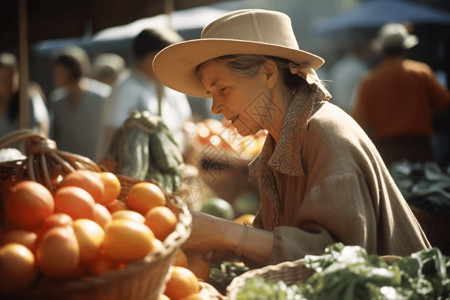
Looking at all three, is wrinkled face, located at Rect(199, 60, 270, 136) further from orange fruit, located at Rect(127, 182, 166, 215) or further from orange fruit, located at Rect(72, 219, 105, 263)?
orange fruit, located at Rect(72, 219, 105, 263)

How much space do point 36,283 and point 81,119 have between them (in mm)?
4668

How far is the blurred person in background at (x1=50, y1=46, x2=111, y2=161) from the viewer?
18.2 ft

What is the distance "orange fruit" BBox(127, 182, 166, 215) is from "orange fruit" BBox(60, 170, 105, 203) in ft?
0.42

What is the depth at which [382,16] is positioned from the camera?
8.95 metres

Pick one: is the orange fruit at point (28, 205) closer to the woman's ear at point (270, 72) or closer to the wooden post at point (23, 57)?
the woman's ear at point (270, 72)

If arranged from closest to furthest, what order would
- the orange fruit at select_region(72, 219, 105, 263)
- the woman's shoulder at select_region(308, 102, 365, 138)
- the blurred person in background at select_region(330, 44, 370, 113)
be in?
the orange fruit at select_region(72, 219, 105, 263), the woman's shoulder at select_region(308, 102, 365, 138), the blurred person in background at select_region(330, 44, 370, 113)

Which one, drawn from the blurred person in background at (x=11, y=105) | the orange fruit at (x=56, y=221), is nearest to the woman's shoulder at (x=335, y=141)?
the orange fruit at (x=56, y=221)

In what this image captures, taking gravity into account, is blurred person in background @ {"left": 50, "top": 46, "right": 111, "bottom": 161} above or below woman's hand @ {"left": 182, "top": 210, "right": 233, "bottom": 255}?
below

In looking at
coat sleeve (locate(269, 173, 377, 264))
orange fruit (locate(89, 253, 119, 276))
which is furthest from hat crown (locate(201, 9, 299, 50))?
orange fruit (locate(89, 253, 119, 276))

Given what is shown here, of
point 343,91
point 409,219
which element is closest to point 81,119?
point 343,91

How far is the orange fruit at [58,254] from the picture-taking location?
110cm

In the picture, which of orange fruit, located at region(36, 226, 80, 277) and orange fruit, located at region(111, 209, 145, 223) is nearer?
orange fruit, located at region(36, 226, 80, 277)

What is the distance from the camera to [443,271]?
4.57ft

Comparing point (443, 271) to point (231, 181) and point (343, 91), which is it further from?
point (343, 91)
